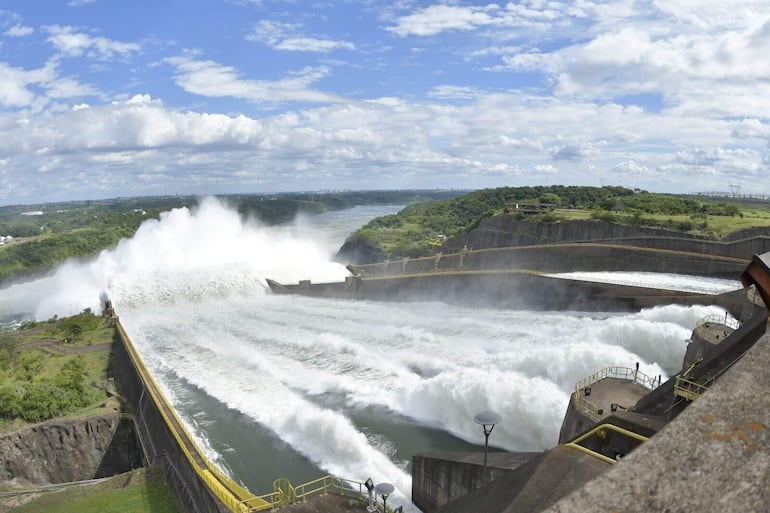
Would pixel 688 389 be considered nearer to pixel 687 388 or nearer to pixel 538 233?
pixel 687 388

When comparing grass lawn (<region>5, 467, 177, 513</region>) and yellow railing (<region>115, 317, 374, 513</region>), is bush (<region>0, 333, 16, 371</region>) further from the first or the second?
grass lawn (<region>5, 467, 177, 513</region>)

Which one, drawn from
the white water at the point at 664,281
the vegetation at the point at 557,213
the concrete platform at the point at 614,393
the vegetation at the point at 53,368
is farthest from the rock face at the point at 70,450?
the vegetation at the point at 557,213

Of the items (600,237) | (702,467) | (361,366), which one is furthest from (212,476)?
(600,237)

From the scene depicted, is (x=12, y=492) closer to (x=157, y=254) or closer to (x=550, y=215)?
(x=157, y=254)

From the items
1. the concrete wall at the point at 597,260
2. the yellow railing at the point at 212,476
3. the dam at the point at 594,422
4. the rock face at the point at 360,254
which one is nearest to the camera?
the dam at the point at 594,422

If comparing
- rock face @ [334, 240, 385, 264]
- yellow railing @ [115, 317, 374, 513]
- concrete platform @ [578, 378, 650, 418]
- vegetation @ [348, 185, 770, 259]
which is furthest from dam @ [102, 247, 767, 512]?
rock face @ [334, 240, 385, 264]

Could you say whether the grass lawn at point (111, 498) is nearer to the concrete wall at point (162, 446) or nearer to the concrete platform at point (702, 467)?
the concrete wall at point (162, 446)
